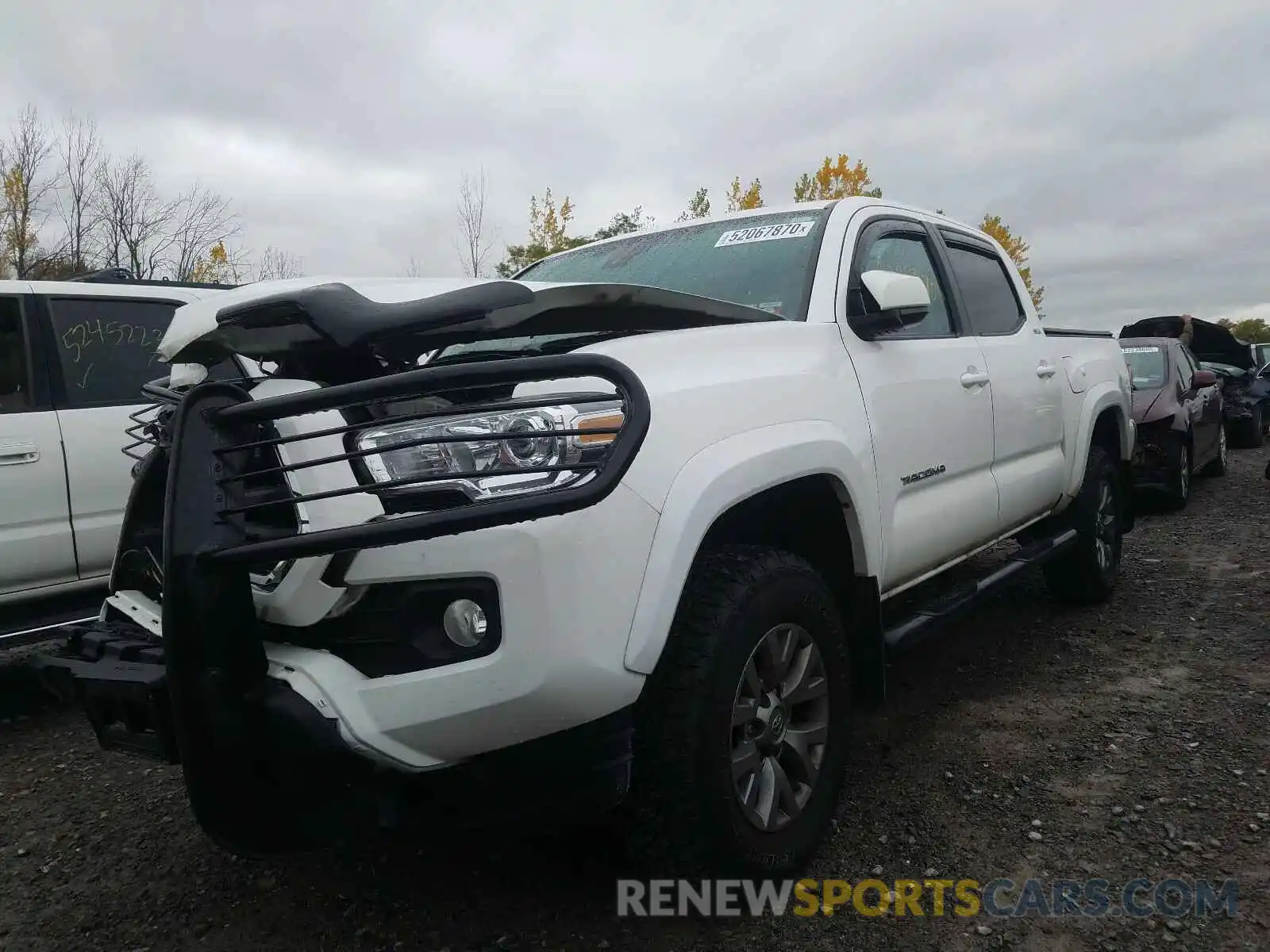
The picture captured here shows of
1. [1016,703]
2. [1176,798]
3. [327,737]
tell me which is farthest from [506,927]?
[1016,703]

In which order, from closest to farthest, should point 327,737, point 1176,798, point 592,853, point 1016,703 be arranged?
point 327,737 < point 592,853 < point 1176,798 < point 1016,703

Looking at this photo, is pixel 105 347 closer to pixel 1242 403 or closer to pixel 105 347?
pixel 105 347

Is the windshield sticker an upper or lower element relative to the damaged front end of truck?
upper

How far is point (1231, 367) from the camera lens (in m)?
14.0

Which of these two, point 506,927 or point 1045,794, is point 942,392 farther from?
point 506,927

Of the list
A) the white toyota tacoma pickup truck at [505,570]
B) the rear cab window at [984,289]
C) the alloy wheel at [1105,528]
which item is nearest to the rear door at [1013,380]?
the rear cab window at [984,289]

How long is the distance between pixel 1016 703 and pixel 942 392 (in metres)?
1.36

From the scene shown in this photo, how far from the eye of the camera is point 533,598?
174 centimetres

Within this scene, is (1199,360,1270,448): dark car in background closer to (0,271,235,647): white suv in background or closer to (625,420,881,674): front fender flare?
(625,420,881,674): front fender flare

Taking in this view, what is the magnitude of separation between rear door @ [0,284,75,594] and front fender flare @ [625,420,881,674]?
127 inches

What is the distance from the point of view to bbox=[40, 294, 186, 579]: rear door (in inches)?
160

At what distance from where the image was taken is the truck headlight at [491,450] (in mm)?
1813

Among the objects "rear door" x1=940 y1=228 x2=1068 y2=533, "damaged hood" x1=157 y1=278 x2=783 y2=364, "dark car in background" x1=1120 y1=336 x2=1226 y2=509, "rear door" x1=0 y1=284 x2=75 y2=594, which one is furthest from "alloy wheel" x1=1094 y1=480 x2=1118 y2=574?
"rear door" x1=0 y1=284 x2=75 y2=594

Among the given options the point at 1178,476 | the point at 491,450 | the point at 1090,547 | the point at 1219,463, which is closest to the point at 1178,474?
the point at 1178,476
